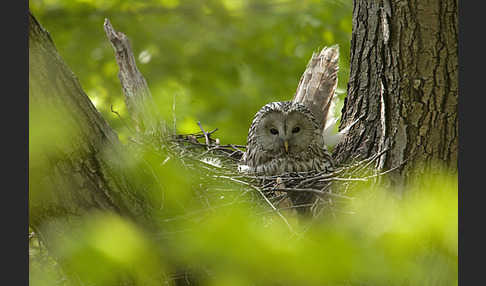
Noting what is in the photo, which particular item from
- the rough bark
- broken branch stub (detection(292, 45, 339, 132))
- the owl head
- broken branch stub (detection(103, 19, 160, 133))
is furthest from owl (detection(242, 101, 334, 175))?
the rough bark

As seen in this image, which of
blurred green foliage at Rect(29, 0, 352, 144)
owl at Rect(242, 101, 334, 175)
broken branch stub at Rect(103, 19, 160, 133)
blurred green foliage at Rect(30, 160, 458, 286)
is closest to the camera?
blurred green foliage at Rect(30, 160, 458, 286)

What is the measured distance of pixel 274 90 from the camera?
4.22 m

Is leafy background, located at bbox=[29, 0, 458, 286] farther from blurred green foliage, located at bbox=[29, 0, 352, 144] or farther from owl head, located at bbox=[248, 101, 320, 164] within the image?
owl head, located at bbox=[248, 101, 320, 164]

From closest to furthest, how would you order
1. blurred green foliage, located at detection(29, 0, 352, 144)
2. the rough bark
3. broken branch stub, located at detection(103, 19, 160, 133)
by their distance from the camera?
1. the rough bark
2. broken branch stub, located at detection(103, 19, 160, 133)
3. blurred green foliage, located at detection(29, 0, 352, 144)

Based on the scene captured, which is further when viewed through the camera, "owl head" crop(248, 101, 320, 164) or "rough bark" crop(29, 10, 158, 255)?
"owl head" crop(248, 101, 320, 164)

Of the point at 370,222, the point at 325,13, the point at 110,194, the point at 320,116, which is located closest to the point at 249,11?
the point at 325,13

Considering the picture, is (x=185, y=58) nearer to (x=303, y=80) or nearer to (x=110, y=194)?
(x=303, y=80)

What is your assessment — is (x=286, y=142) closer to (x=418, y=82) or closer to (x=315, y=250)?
(x=418, y=82)

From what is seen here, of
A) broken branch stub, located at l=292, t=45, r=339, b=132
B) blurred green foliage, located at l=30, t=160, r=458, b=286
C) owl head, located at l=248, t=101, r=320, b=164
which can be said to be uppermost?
broken branch stub, located at l=292, t=45, r=339, b=132

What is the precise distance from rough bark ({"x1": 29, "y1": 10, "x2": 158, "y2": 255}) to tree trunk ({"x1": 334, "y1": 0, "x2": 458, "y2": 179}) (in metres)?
1.50

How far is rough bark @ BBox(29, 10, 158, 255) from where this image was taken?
1.67 meters

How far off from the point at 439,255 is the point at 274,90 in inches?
126

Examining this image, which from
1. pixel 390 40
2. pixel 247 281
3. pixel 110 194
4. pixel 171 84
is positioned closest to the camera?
pixel 247 281

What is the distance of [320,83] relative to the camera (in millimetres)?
3898
